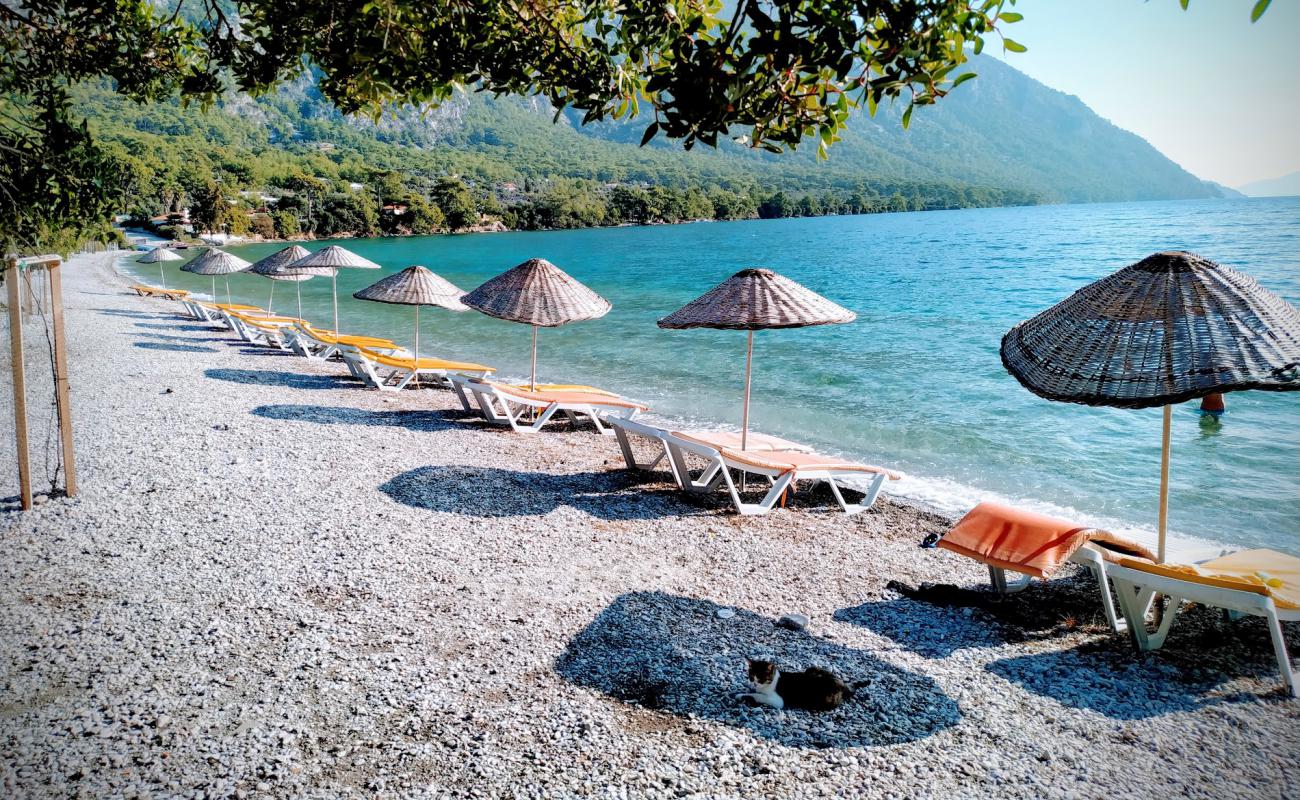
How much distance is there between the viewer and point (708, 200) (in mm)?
160750

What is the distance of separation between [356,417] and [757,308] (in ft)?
19.2

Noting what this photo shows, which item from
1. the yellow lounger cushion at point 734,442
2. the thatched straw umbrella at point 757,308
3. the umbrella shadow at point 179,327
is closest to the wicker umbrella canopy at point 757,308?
the thatched straw umbrella at point 757,308

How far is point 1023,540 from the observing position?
4871 mm

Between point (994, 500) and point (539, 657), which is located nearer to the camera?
point (539, 657)

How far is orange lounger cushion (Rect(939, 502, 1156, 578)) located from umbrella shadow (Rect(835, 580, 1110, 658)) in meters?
0.46

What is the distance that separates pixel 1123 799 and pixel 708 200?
16402 centimetres

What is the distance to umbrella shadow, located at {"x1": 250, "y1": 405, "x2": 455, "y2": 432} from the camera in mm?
9672

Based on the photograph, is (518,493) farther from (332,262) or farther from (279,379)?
(332,262)

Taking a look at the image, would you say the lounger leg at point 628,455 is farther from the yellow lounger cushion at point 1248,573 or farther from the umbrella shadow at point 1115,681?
the yellow lounger cushion at point 1248,573

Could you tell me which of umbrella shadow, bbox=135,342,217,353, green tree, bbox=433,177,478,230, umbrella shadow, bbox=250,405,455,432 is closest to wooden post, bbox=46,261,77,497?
umbrella shadow, bbox=250,405,455,432

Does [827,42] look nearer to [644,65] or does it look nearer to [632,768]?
[644,65]

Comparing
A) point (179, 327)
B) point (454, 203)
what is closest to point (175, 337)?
point (179, 327)

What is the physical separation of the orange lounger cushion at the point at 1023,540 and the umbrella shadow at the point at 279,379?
33.8 feet

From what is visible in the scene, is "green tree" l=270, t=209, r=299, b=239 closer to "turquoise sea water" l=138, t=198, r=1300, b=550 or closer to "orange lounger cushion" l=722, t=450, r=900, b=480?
"turquoise sea water" l=138, t=198, r=1300, b=550
